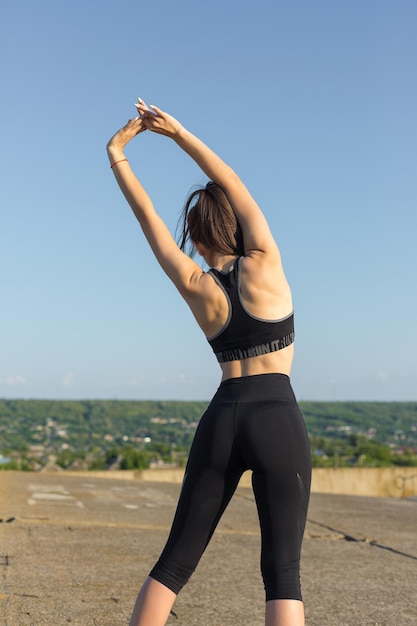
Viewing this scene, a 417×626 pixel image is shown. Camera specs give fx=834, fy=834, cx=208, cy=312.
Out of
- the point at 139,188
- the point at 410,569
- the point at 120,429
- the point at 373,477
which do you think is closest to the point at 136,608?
the point at 139,188

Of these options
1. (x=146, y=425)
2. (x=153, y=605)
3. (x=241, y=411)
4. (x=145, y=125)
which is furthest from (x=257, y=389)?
(x=146, y=425)

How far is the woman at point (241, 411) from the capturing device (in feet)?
9.00

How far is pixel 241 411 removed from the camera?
9.14ft

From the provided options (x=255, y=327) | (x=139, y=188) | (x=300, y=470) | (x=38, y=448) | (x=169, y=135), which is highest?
(x=169, y=135)

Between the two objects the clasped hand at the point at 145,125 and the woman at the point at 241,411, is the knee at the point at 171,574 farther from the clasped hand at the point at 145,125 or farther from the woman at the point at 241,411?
the clasped hand at the point at 145,125

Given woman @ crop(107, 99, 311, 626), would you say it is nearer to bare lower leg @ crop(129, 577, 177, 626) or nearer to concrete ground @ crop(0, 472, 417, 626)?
bare lower leg @ crop(129, 577, 177, 626)

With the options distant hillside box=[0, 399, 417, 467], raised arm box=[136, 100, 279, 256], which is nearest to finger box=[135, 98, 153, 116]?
raised arm box=[136, 100, 279, 256]

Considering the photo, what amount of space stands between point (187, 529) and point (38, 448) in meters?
115

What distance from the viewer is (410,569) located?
6.21 m

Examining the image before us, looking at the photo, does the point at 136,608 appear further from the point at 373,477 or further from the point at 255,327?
the point at 373,477

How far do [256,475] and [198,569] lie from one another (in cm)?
339

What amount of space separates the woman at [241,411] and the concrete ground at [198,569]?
5.67 feet

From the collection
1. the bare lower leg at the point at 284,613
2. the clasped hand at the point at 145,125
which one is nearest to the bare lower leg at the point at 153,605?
the bare lower leg at the point at 284,613

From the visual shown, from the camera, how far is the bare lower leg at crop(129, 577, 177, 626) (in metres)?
2.74
